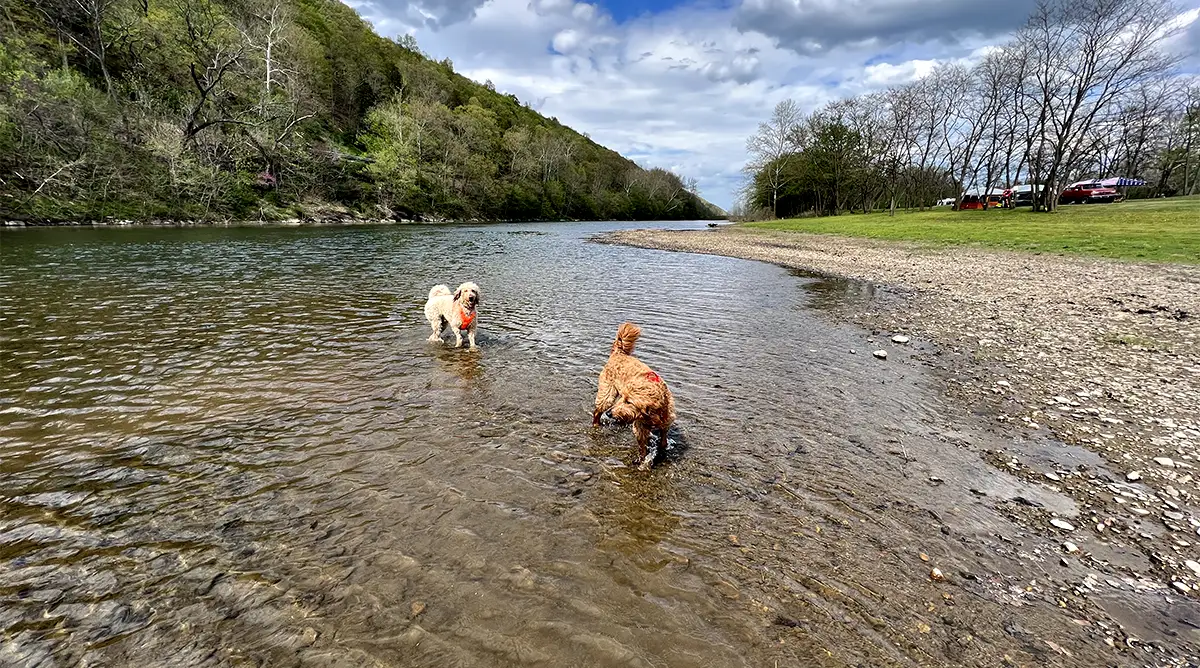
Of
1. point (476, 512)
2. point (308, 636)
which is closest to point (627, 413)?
point (476, 512)

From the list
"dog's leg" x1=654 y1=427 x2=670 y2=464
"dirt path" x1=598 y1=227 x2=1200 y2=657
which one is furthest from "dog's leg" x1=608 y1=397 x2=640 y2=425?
"dirt path" x1=598 y1=227 x2=1200 y2=657

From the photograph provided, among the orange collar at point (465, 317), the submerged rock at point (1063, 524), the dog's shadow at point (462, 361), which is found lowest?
the submerged rock at point (1063, 524)

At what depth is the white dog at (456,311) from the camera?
9.65m

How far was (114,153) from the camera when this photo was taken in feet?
130

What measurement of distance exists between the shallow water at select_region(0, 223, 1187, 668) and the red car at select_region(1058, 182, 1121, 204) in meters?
61.2

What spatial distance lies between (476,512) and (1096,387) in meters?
9.62

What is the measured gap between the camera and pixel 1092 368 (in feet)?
27.5

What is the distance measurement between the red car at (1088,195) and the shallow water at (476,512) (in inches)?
2408

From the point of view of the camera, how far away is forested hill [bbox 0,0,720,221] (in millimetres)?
36250

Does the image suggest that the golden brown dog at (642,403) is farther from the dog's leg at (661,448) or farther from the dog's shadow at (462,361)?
the dog's shadow at (462,361)

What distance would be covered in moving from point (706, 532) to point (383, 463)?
3608 mm

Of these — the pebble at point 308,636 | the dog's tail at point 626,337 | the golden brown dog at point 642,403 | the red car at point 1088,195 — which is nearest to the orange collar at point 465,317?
the dog's tail at point 626,337

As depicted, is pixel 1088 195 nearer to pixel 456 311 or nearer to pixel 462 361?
pixel 456 311

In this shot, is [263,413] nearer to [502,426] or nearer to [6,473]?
[6,473]
